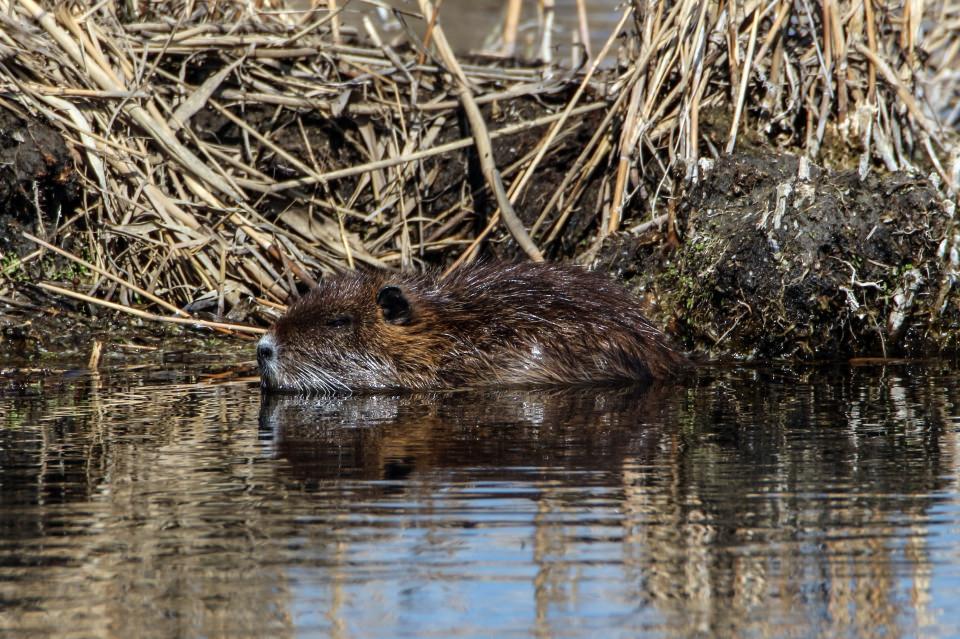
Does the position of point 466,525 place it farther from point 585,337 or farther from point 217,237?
point 217,237

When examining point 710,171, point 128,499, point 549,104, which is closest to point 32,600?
point 128,499

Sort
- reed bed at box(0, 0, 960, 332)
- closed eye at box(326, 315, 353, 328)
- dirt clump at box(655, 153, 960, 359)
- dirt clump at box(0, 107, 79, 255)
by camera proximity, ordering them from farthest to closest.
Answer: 1. reed bed at box(0, 0, 960, 332)
2. dirt clump at box(0, 107, 79, 255)
3. dirt clump at box(655, 153, 960, 359)
4. closed eye at box(326, 315, 353, 328)

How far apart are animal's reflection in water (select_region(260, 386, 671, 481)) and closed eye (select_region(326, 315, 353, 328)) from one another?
1.18 ft

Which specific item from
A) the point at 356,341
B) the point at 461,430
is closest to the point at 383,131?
the point at 356,341

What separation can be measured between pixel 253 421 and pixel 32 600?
2223mm

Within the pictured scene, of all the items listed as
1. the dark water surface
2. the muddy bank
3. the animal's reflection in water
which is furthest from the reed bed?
the dark water surface

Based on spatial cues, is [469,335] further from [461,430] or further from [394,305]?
[461,430]

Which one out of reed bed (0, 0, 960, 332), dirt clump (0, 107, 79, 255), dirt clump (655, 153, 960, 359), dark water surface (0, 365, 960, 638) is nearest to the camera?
dark water surface (0, 365, 960, 638)

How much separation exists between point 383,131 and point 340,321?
Answer: 80.3 inches

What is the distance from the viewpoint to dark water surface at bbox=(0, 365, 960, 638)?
8.54 feet

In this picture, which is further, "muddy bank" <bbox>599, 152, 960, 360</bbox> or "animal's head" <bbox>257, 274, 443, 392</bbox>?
→ "muddy bank" <bbox>599, 152, 960, 360</bbox>

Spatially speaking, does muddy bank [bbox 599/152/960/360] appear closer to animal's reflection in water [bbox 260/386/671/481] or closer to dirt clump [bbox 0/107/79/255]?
animal's reflection in water [bbox 260/386/671/481]

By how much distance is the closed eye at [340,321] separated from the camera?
19.9 ft

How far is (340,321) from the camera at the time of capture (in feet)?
20.0
